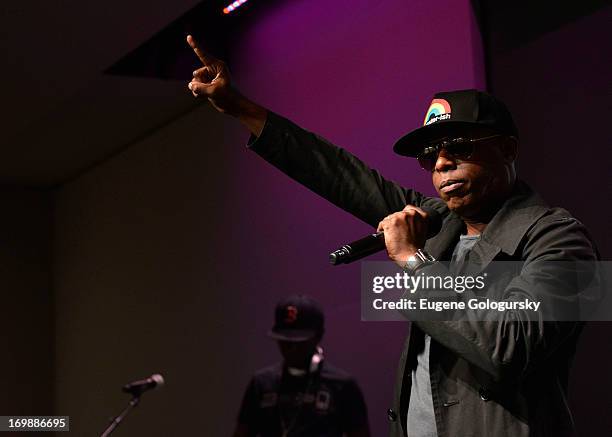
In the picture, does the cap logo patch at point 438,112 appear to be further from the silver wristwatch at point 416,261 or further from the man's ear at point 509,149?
the silver wristwatch at point 416,261

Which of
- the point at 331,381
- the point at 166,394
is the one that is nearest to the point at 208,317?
the point at 166,394

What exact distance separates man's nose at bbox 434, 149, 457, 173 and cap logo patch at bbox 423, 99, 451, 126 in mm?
75

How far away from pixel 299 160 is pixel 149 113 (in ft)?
9.11

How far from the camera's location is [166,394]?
4117 mm

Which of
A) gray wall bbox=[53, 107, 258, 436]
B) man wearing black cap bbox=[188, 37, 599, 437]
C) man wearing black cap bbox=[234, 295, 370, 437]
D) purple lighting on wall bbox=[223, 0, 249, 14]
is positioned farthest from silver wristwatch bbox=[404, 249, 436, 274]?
purple lighting on wall bbox=[223, 0, 249, 14]

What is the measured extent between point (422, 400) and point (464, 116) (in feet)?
1.91

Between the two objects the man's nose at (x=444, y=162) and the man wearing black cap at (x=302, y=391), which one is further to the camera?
the man wearing black cap at (x=302, y=391)

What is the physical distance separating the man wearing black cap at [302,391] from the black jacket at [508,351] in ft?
3.80

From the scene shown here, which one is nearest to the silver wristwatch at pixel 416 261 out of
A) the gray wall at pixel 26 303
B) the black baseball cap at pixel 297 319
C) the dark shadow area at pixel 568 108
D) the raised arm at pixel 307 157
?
the raised arm at pixel 307 157

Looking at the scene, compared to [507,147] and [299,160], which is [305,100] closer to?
[299,160]

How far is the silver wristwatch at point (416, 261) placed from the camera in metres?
1.40

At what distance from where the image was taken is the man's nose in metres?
1.62

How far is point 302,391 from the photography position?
2906 mm

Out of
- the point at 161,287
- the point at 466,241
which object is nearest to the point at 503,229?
the point at 466,241
